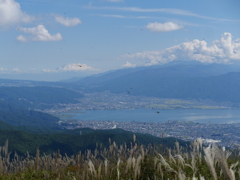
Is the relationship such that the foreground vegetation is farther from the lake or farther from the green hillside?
the lake

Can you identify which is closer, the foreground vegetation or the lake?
the foreground vegetation

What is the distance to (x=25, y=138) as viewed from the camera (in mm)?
62625

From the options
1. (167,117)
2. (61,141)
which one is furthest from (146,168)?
(167,117)

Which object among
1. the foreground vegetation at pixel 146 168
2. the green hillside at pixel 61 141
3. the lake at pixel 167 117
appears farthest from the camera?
the lake at pixel 167 117

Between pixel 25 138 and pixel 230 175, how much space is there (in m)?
65.3

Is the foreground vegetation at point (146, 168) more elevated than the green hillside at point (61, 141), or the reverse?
the foreground vegetation at point (146, 168)

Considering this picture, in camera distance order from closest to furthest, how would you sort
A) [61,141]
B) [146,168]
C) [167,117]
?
[146,168]
[61,141]
[167,117]

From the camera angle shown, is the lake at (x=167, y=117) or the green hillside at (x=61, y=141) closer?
the green hillside at (x=61, y=141)

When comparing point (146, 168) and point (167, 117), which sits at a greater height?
point (146, 168)

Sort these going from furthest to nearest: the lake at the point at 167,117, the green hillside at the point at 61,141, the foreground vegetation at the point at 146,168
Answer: the lake at the point at 167,117 < the green hillside at the point at 61,141 < the foreground vegetation at the point at 146,168

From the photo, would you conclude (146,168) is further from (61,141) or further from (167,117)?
(167,117)

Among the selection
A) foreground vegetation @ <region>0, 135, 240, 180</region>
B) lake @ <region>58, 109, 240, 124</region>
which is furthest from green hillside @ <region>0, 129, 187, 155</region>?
lake @ <region>58, 109, 240, 124</region>

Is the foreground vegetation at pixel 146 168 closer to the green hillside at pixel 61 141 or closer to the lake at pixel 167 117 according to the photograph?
the green hillside at pixel 61 141

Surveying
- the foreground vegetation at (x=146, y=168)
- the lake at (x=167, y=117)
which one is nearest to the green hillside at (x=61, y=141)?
the foreground vegetation at (x=146, y=168)
